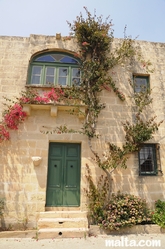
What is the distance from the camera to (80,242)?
3.87m

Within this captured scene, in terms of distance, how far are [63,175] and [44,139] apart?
1.23 meters

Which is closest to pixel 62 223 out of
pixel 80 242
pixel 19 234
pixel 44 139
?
pixel 80 242

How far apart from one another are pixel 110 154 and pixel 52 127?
200cm

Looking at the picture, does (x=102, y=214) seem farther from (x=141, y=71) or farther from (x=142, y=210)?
(x=141, y=71)

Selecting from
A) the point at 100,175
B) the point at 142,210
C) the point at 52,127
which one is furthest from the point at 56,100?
the point at 142,210

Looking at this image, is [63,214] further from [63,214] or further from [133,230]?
[133,230]

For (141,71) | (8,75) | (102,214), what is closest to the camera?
(102,214)

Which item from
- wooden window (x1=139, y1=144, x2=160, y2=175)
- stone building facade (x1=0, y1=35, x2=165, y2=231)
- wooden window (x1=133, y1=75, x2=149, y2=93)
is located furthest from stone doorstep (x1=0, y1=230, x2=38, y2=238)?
wooden window (x1=133, y1=75, x2=149, y2=93)

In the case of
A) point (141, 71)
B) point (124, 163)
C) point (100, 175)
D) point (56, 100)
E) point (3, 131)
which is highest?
point (141, 71)

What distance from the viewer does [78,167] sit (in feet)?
17.3

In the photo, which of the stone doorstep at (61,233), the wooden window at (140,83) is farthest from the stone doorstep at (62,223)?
the wooden window at (140,83)

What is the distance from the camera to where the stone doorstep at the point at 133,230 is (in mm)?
4324

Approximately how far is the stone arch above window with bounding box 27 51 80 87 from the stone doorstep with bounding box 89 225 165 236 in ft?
14.3

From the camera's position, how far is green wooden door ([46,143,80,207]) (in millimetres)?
4988
